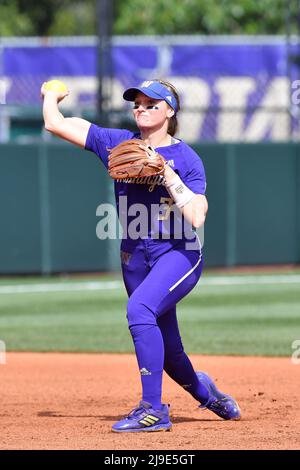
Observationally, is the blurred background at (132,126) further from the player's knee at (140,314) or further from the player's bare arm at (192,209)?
the player's bare arm at (192,209)

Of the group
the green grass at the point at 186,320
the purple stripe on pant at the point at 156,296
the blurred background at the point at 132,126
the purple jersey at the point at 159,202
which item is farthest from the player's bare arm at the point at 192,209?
the blurred background at the point at 132,126

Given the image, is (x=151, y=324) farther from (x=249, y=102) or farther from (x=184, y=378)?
(x=249, y=102)

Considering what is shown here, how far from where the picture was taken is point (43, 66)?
21.4 metres

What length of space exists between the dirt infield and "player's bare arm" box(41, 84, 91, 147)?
155 cm

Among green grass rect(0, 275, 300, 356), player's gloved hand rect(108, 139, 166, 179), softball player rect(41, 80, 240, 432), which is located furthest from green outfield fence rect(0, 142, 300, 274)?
player's gloved hand rect(108, 139, 166, 179)

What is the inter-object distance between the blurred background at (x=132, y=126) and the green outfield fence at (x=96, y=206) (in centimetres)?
2

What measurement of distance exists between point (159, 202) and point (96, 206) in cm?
973

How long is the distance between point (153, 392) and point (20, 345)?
4.36 m

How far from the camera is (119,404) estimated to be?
267 inches

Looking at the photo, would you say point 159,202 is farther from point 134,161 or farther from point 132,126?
point 132,126

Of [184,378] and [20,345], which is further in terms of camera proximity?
[20,345]

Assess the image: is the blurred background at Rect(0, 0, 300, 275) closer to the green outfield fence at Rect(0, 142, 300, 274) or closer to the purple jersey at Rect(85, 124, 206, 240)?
the green outfield fence at Rect(0, 142, 300, 274)
